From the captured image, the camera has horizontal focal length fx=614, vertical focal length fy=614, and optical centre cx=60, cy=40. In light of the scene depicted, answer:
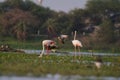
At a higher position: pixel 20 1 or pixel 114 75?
pixel 20 1

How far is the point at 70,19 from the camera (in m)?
66.1

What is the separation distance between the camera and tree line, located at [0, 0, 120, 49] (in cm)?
5690

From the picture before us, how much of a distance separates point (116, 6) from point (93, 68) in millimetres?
45967

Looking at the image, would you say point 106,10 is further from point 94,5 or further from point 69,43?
point 69,43

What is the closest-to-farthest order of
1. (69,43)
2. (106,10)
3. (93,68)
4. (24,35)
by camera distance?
(93,68), (69,43), (24,35), (106,10)

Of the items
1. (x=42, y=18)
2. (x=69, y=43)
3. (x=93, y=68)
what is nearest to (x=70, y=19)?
(x=42, y=18)

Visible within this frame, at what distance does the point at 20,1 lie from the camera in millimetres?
70438

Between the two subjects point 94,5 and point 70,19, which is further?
point 94,5

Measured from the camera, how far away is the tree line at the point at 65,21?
56897 millimetres

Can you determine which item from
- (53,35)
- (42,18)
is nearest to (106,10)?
→ (42,18)

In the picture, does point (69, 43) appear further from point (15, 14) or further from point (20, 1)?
point (20, 1)

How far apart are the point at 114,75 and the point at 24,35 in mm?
33164

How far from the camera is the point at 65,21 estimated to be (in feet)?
218

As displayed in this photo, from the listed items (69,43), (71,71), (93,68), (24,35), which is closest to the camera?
(71,71)
